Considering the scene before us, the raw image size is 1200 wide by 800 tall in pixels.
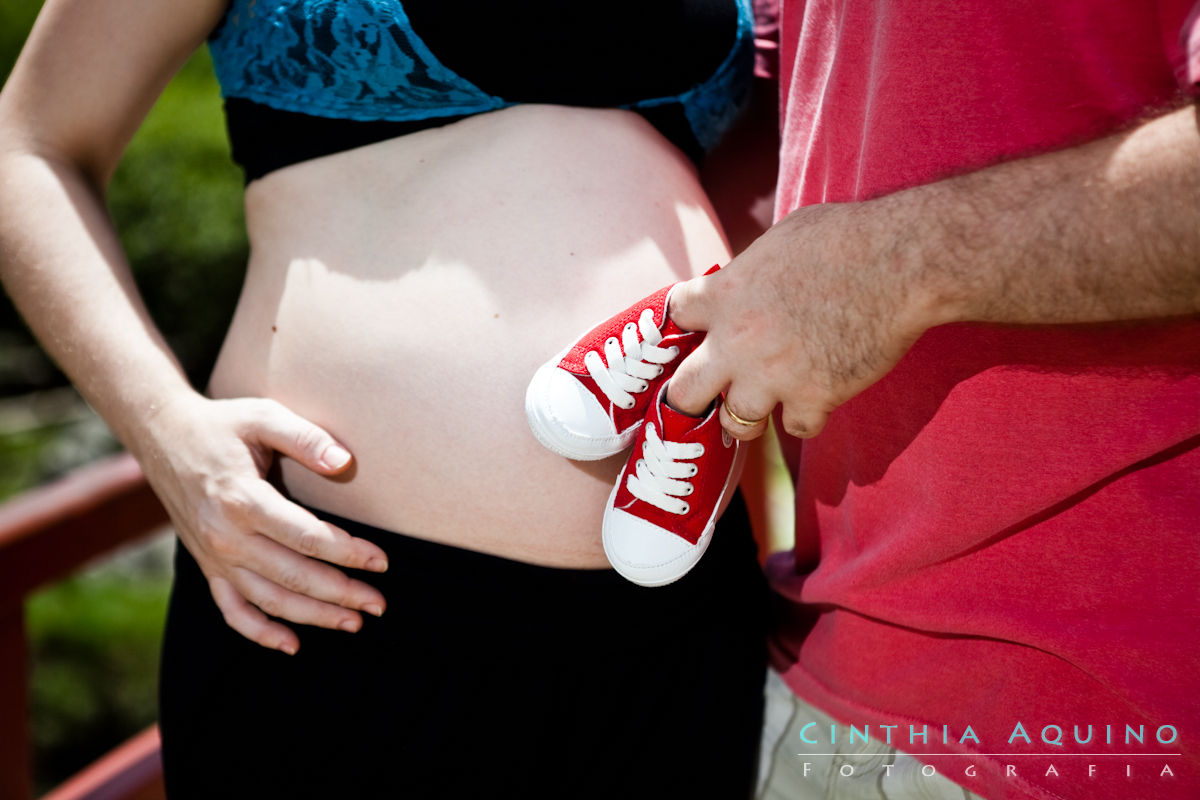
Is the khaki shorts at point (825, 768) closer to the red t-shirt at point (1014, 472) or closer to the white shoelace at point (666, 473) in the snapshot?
the red t-shirt at point (1014, 472)

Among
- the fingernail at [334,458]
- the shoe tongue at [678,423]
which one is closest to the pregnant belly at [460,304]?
the fingernail at [334,458]

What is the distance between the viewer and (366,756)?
3.10 ft

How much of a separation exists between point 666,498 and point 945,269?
0.37 metres

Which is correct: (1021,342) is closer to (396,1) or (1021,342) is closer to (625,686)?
(625,686)

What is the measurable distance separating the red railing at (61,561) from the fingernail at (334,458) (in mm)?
876

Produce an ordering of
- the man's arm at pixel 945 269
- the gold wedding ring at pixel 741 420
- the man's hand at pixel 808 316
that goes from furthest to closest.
Answer: the gold wedding ring at pixel 741 420 → the man's hand at pixel 808 316 → the man's arm at pixel 945 269

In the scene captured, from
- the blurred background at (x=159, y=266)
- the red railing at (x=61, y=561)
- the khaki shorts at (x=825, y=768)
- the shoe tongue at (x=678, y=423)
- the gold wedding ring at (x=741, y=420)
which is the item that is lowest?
the blurred background at (x=159, y=266)

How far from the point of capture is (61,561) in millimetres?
1500

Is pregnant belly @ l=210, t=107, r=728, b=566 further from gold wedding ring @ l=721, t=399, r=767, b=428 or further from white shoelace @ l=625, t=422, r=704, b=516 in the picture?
gold wedding ring @ l=721, t=399, r=767, b=428

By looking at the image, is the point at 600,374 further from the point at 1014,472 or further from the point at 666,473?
the point at 1014,472

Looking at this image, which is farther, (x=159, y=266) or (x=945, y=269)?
(x=159, y=266)

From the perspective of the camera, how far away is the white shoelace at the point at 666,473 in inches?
34.1

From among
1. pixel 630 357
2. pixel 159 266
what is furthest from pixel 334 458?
pixel 159 266

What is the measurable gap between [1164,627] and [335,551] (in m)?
0.86
